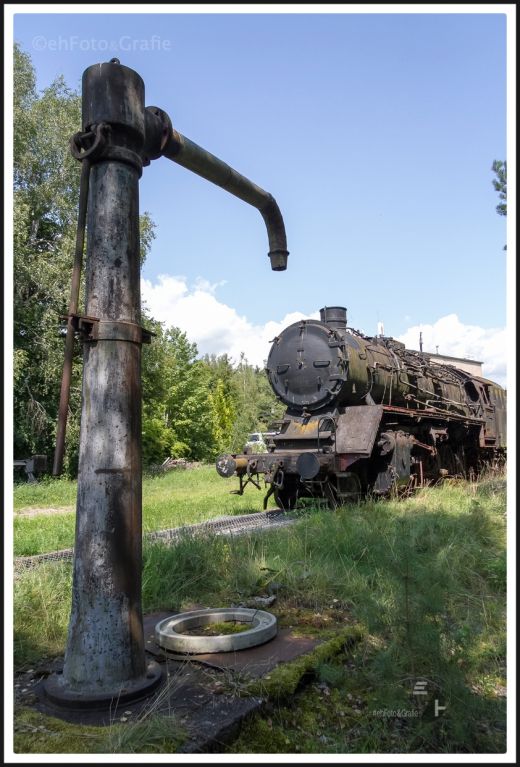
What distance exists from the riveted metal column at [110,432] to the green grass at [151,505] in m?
5.23

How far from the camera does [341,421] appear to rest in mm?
10609

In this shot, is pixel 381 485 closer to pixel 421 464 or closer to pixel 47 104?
pixel 421 464

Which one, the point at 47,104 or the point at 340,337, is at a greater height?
the point at 47,104

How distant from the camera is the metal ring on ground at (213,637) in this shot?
3623 millimetres

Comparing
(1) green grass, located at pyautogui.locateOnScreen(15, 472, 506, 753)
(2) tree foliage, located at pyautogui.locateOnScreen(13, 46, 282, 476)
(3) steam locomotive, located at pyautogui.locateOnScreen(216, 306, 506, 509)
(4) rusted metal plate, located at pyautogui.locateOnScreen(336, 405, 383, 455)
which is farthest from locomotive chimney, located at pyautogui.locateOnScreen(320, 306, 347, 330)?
(2) tree foliage, located at pyautogui.locateOnScreen(13, 46, 282, 476)

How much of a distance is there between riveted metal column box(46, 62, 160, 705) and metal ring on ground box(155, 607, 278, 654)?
0.99ft

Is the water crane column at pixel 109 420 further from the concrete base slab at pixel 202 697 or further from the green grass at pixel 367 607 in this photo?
the green grass at pixel 367 607

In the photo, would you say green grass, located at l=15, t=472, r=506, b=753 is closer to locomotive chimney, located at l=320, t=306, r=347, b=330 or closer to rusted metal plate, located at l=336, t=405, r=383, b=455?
rusted metal plate, located at l=336, t=405, r=383, b=455

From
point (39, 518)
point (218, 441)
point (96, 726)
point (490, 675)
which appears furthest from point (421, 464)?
point (218, 441)

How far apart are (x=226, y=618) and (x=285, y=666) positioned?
0.99 metres

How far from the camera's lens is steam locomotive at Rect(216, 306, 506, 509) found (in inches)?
399

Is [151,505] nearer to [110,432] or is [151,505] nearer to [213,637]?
[213,637]

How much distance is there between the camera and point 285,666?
3.38 meters

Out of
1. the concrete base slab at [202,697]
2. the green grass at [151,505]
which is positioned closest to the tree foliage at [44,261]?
the green grass at [151,505]
